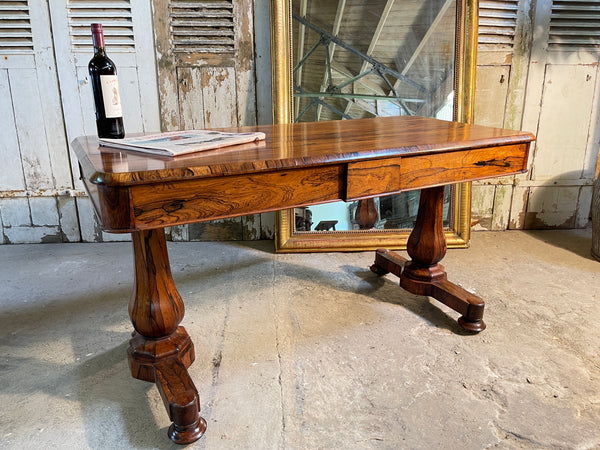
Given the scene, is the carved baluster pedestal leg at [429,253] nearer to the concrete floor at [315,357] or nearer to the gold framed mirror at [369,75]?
the concrete floor at [315,357]

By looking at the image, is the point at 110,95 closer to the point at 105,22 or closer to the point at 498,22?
the point at 105,22

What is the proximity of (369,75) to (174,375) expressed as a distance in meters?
1.91

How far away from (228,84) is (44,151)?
119 centimetres

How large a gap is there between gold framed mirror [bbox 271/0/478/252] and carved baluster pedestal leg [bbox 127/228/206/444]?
124cm

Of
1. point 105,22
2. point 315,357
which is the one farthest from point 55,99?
point 315,357

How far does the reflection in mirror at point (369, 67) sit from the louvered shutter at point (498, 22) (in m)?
0.23

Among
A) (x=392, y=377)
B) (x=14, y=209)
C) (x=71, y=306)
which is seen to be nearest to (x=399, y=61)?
(x=392, y=377)

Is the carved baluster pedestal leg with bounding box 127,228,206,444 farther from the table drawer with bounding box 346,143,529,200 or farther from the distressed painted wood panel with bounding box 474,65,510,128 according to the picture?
the distressed painted wood panel with bounding box 474,65,510,128

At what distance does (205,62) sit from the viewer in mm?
2803

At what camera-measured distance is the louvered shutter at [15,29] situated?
2.68 metres

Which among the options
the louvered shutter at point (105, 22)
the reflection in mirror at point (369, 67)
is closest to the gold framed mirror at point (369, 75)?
the reflection in mirror at point (369, 67)

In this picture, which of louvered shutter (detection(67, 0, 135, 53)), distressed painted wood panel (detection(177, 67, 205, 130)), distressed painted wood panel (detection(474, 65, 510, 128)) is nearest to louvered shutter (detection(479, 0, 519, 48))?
distressed painted wood panel (detection(474, 65, 510, 128))

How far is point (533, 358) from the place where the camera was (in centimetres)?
181

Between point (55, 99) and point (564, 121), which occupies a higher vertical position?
point (55, 99)
